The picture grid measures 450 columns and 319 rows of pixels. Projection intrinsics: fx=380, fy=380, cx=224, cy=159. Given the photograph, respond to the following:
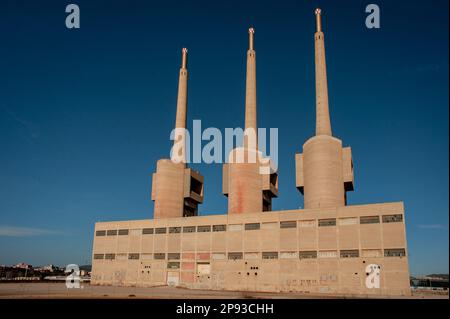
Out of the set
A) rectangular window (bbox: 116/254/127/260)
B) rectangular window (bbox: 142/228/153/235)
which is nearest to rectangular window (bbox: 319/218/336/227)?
rectangular window (bbox: 142/228/153/235)

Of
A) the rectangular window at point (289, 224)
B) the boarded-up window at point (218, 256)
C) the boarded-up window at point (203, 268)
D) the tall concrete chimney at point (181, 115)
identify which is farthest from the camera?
the tall concrete chimney at point (181, 115)

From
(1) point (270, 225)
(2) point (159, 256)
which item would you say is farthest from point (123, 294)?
(1) point (270, 225)

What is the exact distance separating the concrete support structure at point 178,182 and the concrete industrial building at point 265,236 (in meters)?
0.21

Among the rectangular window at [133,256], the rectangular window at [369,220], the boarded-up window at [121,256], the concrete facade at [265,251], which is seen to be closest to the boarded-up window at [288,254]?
the concrete facade at [265,251]

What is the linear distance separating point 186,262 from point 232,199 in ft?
48.6

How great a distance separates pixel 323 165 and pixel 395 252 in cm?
1866

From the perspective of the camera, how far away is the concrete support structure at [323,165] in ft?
205

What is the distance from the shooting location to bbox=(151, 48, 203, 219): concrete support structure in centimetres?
7762

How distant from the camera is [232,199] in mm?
71750

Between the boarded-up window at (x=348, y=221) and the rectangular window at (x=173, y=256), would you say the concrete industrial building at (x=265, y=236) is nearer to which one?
the boarded-up window at (x=348, y=221)

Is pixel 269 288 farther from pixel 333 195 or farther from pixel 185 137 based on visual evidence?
pixel 185 137

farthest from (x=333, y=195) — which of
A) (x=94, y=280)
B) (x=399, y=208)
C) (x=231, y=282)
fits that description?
(x=94, y=280)

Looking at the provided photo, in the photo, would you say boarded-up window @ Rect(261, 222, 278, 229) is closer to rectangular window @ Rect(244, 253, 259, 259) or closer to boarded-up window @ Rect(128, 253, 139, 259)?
rectangular window @ Rect(244, 253, 259, 259)
